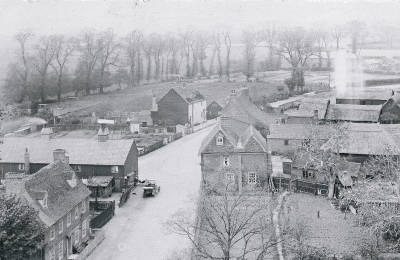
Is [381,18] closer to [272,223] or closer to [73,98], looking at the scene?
[73,98]

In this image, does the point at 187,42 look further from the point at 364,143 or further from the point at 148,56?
the point at 364,143

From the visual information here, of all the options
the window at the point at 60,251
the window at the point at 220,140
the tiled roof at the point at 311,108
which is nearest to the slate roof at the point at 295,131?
the tiled roof at the point at 311,108

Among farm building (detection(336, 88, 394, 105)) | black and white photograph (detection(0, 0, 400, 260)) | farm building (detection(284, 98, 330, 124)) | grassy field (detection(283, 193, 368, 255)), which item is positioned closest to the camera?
black and white photograph (detection(0, 0, 400, 260))

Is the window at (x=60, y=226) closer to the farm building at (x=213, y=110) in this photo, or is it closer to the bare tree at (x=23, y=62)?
the farm building at (x=213, y=110)

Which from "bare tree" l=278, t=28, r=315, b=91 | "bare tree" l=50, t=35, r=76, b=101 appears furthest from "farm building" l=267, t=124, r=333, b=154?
"bare tree" l=278, t=28, r=315, b=91

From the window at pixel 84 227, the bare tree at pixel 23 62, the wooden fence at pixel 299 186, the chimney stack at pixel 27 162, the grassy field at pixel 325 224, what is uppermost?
the bare tree at pixel 23 62

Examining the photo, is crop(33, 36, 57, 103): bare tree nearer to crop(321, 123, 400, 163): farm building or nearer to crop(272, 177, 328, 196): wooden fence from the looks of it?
crop(272, 177, 328, 196): wooden fence
